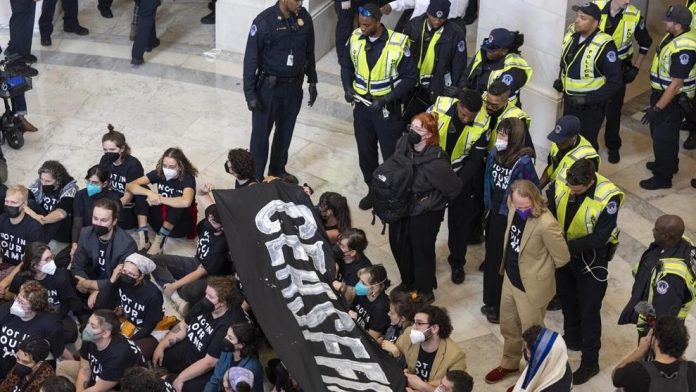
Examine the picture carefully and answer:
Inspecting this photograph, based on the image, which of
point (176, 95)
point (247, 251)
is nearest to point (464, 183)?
point (247, 251)

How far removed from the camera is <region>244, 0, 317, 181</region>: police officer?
9.67 metres

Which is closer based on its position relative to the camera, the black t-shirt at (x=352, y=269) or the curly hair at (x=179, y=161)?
the black t-shirt at (x=352, y=269)

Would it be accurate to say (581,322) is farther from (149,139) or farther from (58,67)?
(58,67)

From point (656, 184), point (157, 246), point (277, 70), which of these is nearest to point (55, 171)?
point (157, 246)

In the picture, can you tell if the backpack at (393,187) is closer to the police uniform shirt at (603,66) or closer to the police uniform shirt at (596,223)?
the police uniform shirt at (596,223)

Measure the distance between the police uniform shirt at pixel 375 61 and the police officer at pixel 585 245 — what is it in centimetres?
196

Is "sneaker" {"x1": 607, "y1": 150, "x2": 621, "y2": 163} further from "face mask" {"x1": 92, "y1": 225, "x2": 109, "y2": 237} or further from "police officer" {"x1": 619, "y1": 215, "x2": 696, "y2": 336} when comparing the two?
"face mask" {"x1": 92, "y1": 225, "x2": 109, "y2": 237}

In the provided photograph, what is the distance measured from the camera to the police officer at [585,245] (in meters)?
7.64

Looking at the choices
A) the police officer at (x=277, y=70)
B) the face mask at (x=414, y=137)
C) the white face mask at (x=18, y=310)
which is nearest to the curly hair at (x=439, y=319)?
the face mask at (x=414, y=137)

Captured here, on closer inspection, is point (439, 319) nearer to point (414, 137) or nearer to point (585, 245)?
point (585, 245)

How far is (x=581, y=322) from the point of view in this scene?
8227 mm

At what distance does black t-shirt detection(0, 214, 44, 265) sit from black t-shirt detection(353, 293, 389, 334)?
2.49 meters

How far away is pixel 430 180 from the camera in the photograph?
821 cm

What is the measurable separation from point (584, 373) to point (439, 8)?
324 centimetres
